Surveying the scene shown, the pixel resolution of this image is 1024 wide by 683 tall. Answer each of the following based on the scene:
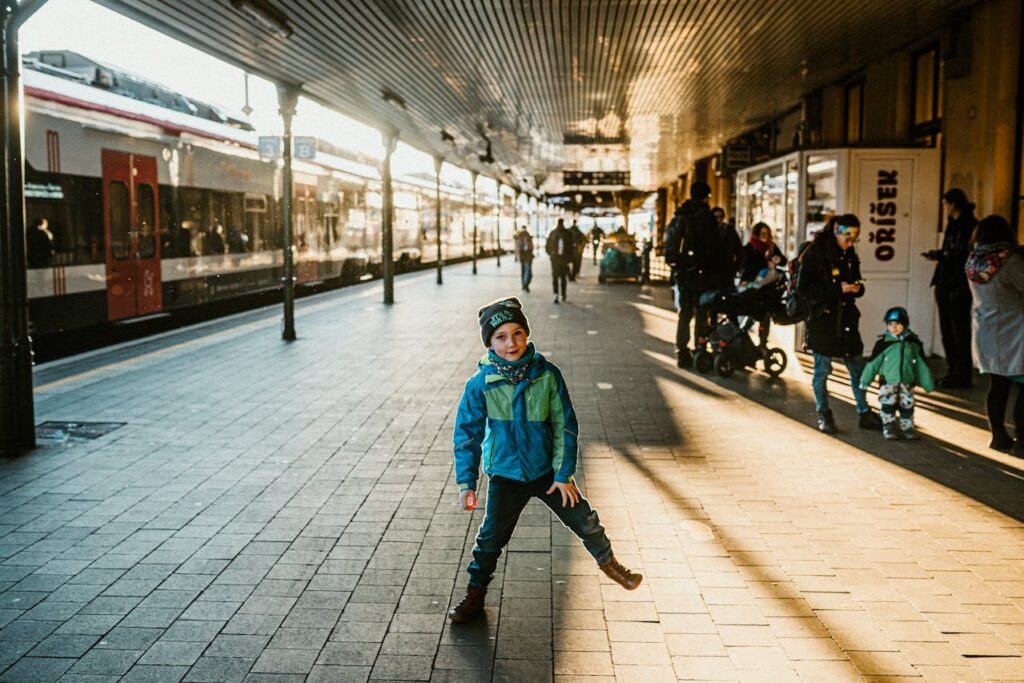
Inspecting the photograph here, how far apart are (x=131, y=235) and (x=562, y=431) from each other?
40.6 feet

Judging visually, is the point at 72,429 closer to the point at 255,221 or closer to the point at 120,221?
the point at 120,221

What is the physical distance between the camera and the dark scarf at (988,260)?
22.4 feet

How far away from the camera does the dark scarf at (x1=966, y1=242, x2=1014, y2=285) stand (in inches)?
269

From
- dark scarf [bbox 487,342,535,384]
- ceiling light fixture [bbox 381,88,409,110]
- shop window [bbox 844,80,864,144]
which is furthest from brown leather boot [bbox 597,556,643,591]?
shop window [bbox 844,80,864,144]

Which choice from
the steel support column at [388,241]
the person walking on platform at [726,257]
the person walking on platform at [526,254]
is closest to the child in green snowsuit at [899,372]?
the person walking on platform at [726,257]

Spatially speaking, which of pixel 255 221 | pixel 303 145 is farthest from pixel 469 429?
pixel 255 221

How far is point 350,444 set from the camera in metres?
7.46

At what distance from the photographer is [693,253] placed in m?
11.0

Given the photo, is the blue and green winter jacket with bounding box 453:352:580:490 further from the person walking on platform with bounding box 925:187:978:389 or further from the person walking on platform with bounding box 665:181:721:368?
the person walking on platform with bounding box 665:181:721:368

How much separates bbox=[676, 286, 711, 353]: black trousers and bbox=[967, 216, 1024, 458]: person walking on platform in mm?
4235

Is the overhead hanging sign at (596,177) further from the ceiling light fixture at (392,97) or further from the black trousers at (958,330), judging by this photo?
the black trousers at (958,330)

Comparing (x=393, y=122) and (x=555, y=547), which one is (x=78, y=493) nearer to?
(x=555, y=547)

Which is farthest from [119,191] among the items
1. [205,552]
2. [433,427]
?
[205,552]

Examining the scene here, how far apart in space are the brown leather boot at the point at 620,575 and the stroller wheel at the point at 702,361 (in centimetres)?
677
